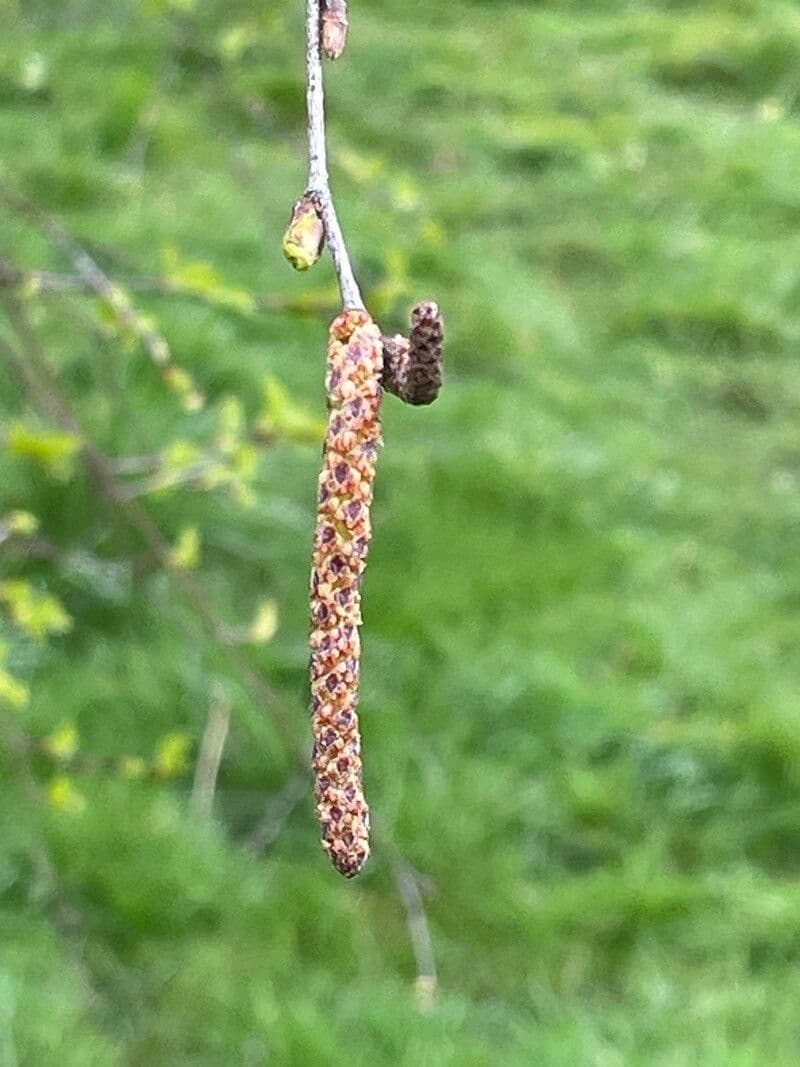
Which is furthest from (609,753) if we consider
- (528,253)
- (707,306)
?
(528,253)

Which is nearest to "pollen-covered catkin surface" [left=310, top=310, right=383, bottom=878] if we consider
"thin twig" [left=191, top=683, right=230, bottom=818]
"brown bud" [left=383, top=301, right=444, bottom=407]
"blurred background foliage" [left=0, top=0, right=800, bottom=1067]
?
"brown bud" [left=383, top=301, right=444, bottom=407]

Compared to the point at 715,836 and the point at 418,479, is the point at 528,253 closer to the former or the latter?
the point at 418,479

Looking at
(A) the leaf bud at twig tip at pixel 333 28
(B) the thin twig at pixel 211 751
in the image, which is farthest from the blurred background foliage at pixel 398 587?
(A) the leaf bud at twig tip at pixel 333 28

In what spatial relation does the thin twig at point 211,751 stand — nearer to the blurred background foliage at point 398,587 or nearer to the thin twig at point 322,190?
the blurred background foliage at point 398,587

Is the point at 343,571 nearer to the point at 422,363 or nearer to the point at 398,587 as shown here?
the point at 422,363

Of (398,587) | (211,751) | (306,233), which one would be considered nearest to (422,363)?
(306,233)
